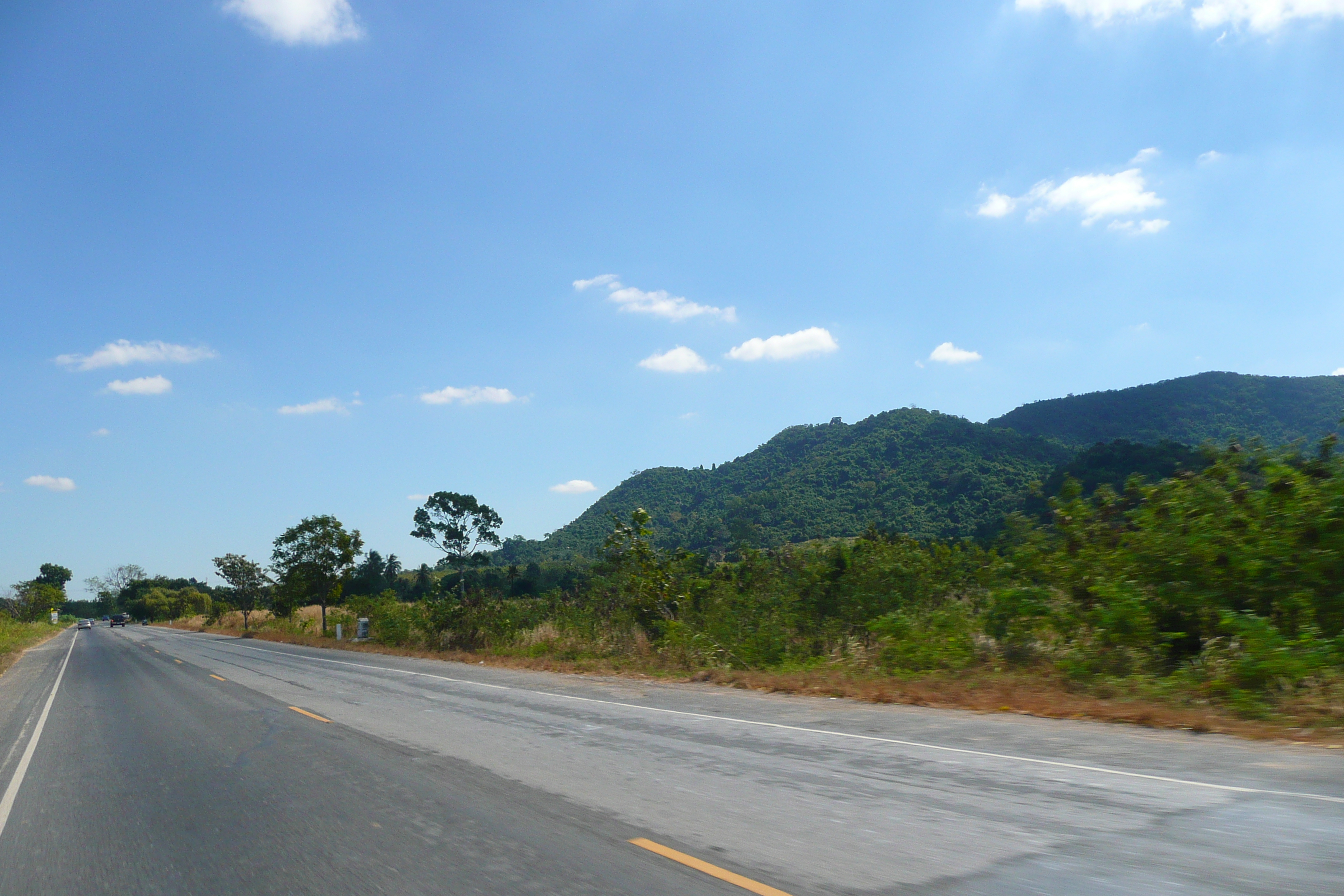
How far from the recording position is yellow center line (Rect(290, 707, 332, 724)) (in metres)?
12.3

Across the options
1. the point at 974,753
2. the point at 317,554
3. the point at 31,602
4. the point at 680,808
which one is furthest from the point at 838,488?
the point at 31,602

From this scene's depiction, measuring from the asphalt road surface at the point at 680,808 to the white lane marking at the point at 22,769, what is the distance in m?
0.07

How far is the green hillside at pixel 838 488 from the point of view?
6506 centimetres

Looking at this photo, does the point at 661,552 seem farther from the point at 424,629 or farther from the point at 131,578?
the point at 131,578

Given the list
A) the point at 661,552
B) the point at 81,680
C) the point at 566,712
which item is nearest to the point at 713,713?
the point at 566,712

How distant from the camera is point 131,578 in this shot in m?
170

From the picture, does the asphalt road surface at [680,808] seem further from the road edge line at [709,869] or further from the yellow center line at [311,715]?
the yellow center line at [311,715]

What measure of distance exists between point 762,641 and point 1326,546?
33.3 feet

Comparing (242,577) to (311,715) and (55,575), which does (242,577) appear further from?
(55,575)

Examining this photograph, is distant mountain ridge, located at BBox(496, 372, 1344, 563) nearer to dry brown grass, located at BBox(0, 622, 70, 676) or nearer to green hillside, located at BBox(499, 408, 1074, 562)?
green hillside, located at BBox(499, 408, 1074, 562)

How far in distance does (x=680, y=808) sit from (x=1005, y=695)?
6.76 metres

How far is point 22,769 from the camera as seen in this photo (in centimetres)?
994

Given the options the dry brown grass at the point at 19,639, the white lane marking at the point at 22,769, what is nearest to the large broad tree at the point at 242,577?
the dry brown grass at the point at 19,639

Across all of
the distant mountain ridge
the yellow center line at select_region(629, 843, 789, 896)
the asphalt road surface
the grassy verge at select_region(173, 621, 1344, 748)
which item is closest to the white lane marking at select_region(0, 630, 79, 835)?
the asphalt road surface
